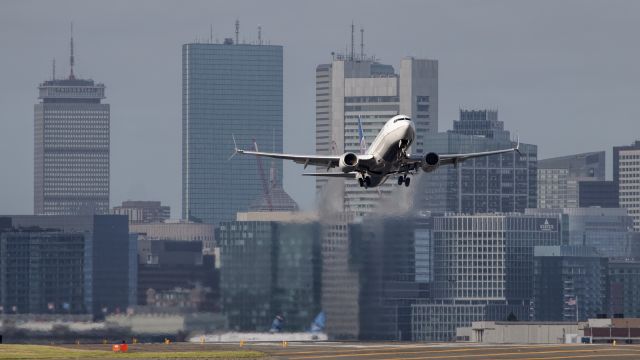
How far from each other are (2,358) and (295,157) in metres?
32.9

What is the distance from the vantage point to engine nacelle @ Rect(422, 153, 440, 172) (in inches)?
7362

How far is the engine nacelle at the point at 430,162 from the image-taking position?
18700 centimetres

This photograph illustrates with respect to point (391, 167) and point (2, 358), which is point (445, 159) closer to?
point (391, 167)

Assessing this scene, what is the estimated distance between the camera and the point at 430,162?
188 m

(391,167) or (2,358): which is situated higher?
(391,167)

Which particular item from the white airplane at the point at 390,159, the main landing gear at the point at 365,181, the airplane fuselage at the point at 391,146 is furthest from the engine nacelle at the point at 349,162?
the main landing gear at the point at 365,181

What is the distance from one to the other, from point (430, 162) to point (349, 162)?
23.1 feet

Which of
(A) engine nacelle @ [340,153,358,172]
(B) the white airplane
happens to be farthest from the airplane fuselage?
(A) engine nacelle @ [340,153,358,172]

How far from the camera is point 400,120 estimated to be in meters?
185

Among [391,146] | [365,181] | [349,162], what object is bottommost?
[365,181]

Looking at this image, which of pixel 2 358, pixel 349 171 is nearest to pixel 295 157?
pixel 349 171

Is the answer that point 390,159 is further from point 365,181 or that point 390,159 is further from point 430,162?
point 365,181

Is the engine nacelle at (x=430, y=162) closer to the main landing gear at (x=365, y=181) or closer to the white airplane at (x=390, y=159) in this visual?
the white airplane at (x=390, y=159)

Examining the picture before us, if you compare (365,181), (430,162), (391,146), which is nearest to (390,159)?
(391,146)
